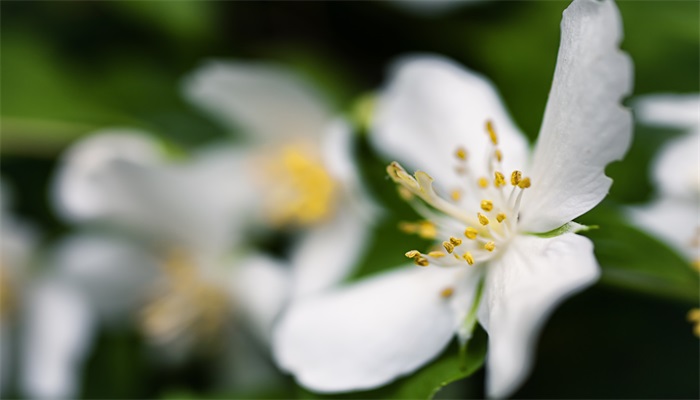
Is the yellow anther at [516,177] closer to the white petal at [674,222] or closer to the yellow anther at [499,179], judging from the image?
the yellow anther at [499,179]

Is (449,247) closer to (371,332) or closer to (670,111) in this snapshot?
(371,332)

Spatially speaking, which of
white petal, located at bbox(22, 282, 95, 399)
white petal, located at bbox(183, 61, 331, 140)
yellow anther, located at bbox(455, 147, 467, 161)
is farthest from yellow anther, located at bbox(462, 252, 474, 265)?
white petal, located at bbox(22, 282, 95, 399)

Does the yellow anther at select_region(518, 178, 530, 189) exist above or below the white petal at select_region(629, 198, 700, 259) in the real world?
above

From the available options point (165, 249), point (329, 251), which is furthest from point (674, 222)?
point (165, 249)

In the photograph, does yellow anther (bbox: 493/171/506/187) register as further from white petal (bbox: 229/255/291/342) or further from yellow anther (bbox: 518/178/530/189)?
white petal (bbox: 229/255/291/342)

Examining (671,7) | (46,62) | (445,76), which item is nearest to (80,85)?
(46,62)

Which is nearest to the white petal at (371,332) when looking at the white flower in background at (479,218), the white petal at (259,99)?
the white flower in background at (479,218)
